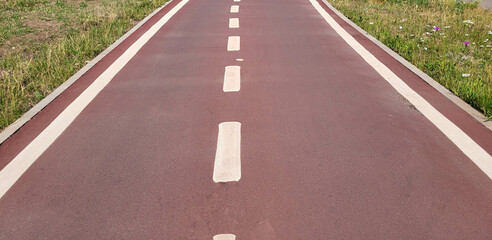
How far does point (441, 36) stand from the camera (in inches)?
319

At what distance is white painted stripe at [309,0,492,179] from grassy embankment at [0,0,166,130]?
5176 millimetres

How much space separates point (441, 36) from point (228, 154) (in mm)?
6624

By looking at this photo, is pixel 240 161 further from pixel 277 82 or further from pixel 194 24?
pixel 194 24

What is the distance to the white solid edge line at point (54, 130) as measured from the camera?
3.54m

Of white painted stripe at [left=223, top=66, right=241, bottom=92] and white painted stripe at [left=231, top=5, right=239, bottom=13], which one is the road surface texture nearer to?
white painted stripe at [left=223, top=66, right=241, bottom=92]

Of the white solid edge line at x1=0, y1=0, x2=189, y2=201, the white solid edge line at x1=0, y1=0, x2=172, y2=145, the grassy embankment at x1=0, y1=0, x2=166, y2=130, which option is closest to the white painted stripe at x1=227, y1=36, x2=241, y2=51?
the white solid edge line at x1=0, y1=0, x2=189, y2=201

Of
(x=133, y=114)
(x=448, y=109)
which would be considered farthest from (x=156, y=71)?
(x=448, y=109)

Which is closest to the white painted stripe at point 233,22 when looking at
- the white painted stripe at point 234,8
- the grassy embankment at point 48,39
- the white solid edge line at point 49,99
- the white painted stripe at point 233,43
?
the white painted stripe at point 233,43

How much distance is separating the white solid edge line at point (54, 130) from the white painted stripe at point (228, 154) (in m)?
1.89

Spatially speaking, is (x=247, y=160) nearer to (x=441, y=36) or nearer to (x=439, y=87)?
(x=439, y=87)

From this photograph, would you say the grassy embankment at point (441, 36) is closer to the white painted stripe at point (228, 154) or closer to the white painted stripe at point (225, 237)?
the white painted stripe at point (228, 154)

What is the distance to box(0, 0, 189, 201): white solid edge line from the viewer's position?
3.54 meters

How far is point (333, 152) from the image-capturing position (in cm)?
376

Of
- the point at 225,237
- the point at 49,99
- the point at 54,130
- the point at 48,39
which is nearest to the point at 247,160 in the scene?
the point at 225,237
